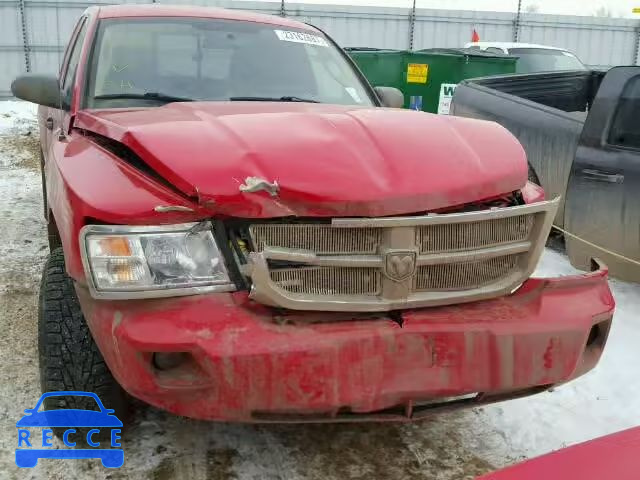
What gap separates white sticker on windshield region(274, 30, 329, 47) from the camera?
11.6ft

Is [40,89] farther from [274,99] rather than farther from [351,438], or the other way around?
[351,438]

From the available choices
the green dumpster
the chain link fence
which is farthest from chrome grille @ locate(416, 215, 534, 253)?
the chain link fence

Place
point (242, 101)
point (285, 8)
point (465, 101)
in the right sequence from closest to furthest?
point (242, 101) < point (465, 101) < point (285, 8)

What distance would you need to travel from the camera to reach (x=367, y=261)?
196cm

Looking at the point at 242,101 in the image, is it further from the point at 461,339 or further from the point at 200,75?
the point at 461,339

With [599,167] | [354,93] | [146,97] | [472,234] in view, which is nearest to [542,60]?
[599,167]

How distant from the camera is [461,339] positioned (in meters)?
1.97

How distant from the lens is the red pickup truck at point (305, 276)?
1864mm

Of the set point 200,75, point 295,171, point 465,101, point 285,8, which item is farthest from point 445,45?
point 295,171

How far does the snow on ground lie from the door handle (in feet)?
3.44

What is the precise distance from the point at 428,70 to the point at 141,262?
855 cm

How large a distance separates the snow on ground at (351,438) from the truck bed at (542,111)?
65.5 inches

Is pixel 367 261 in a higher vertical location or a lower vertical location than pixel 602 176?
higher

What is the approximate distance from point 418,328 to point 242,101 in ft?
4.80
